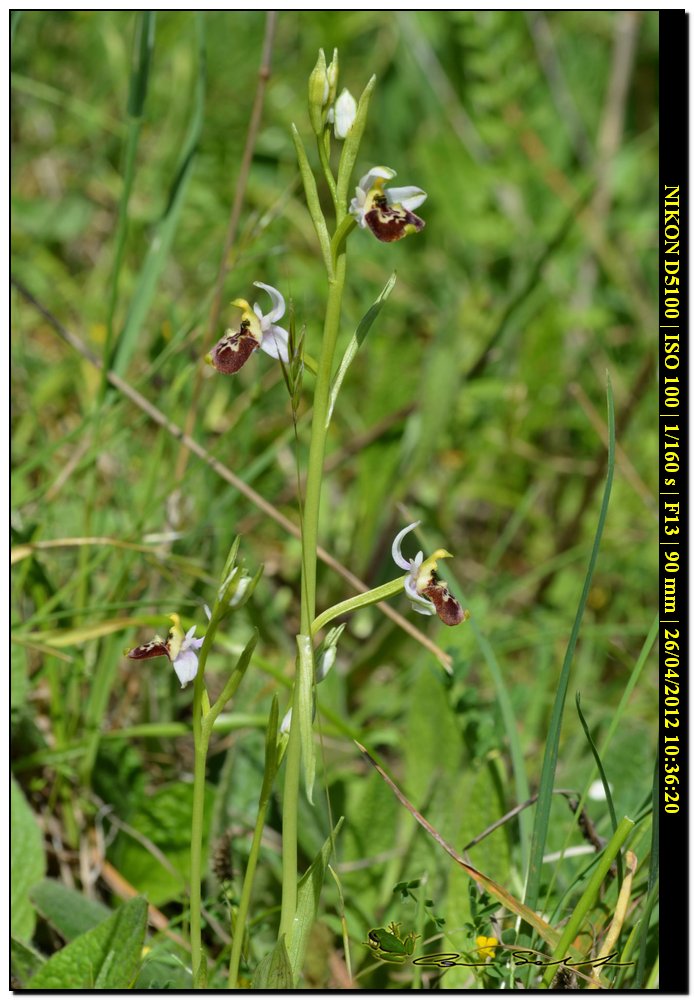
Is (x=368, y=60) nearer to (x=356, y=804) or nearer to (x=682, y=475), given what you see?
(x=682, y=475)

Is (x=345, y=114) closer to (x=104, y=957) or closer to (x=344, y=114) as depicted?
(x=344, y=114)

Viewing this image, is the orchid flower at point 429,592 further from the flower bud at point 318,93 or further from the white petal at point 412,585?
the flower bud at point 318,93

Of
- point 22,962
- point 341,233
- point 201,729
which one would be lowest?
point 22,962

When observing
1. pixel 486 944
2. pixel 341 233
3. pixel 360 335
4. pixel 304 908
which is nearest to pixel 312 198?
pixel 341 233

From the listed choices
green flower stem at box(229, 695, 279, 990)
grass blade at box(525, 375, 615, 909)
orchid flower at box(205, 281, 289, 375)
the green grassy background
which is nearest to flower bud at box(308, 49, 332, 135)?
orchid flower at box(205, 281, 289, 375)

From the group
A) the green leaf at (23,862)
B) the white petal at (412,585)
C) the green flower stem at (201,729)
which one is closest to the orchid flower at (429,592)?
the white petal at (412,585)

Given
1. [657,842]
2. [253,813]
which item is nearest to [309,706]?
[657,842]
